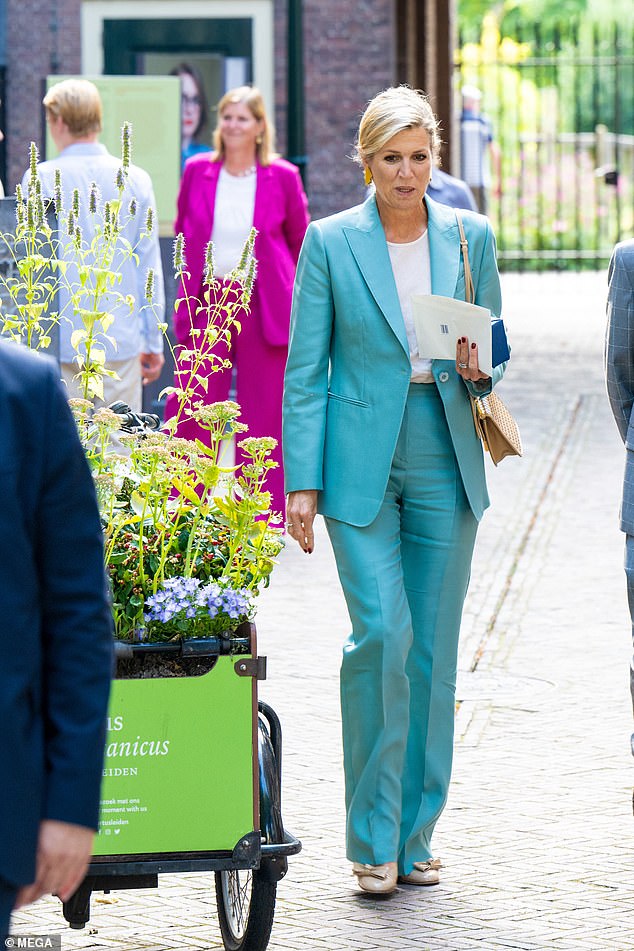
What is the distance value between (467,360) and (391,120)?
23.9 inches

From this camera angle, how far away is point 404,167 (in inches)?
180

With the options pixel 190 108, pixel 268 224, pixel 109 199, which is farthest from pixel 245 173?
pixel 190 108

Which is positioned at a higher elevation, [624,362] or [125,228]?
[125,228]

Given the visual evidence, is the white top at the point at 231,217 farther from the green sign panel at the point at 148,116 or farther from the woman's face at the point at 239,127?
the green sign panel at the point at 148,116

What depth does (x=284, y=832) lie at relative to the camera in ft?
13.2

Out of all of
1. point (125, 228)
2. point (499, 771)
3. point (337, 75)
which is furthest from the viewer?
point (337, 75)

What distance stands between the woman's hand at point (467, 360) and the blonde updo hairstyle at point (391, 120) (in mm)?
514

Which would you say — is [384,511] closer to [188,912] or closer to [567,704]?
[188,912]

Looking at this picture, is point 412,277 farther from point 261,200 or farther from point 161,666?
point 261,200

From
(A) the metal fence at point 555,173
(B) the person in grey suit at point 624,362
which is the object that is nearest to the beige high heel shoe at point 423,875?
(B) the person in grey suit at point 624,362

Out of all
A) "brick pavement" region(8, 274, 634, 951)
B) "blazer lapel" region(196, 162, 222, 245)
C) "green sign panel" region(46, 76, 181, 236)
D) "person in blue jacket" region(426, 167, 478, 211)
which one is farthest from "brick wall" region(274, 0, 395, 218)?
"blazer lapel" region(196, 162, 222, 245)

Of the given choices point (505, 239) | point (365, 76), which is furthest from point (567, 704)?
point (505, 239)

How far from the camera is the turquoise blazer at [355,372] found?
4.61 metres

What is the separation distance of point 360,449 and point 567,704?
2.21m
